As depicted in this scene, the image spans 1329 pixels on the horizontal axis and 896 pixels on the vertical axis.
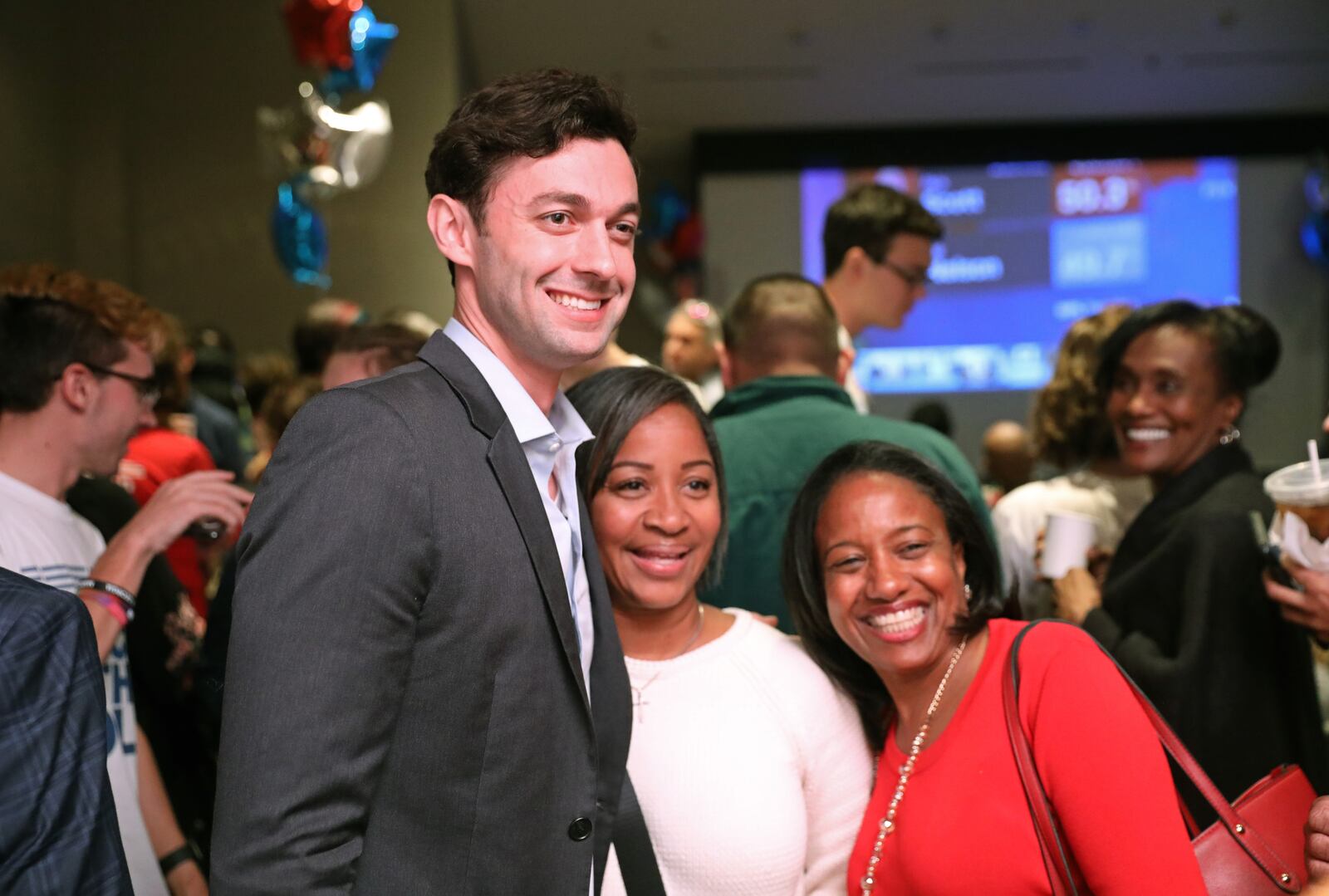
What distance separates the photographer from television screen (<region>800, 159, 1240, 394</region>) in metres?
9.28

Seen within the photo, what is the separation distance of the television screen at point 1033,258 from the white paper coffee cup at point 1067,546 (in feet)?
22.0

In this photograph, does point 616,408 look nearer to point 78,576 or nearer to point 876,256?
point 78,576

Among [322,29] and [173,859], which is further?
[322,29]

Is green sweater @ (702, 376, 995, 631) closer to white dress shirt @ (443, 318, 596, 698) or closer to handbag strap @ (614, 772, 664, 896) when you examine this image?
handbag strap @ (614, 772, 664, 896)

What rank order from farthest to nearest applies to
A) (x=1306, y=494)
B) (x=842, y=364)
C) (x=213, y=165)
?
1. (x=213, y=165)
2. (x=842, y=364)
3. (x=1306, y=494)

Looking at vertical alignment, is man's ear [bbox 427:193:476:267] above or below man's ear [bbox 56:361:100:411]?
above

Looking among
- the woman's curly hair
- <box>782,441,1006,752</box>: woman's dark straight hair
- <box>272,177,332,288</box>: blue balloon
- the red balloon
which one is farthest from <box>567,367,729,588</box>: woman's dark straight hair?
<box>272,177,332,288</box>: blue balloon

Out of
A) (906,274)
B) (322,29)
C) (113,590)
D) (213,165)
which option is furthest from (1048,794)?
(213,165)

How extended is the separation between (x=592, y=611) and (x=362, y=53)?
3960 millimetres

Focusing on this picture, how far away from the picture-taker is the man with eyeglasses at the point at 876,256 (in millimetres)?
3672

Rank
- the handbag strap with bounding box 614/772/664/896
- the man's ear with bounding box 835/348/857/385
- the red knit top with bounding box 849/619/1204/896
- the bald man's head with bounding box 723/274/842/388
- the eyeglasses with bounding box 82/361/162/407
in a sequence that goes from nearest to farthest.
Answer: the red knit top with bounding box 849/619/1204/896 → the handbag strap with bounding box 614/772/664/896 → the eyeglasses with bounding box 82/361/162/407 → the bald man's head with bounding box 723/274/842/388 → the man's ear with bounding box 835/348/857/385

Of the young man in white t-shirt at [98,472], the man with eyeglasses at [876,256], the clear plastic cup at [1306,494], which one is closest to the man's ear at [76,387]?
the young man in white t-shirt at [98,472]

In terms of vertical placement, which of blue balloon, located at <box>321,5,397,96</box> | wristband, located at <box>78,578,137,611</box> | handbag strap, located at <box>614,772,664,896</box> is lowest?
handbag strap, located at <box>614,772,664,896</box>

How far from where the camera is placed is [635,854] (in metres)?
1.67
